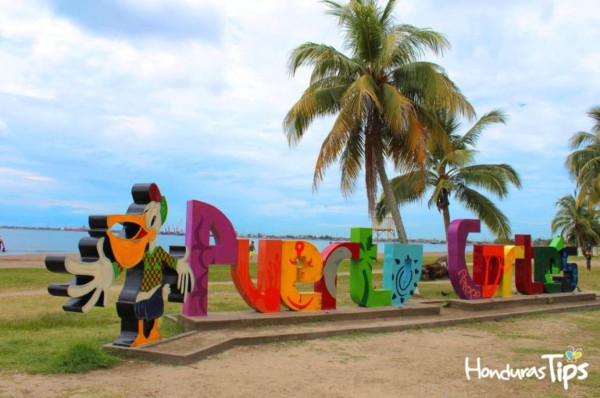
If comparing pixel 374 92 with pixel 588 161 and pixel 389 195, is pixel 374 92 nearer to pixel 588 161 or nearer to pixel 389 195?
pixel 389 195

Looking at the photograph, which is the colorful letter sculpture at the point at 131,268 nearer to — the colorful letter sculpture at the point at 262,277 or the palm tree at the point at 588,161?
the colorful letter sculpture at the point at 262,277

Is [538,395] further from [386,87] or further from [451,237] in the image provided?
[386,87]

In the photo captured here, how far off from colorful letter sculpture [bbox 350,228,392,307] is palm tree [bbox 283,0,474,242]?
3904 mm

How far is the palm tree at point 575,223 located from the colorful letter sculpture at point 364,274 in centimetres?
4263

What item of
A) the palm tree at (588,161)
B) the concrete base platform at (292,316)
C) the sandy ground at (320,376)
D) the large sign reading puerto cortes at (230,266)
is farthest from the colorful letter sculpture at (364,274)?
the palm tree at (588,161)

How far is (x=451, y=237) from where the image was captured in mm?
12766

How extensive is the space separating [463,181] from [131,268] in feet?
47.9

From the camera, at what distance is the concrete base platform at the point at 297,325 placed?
720cm

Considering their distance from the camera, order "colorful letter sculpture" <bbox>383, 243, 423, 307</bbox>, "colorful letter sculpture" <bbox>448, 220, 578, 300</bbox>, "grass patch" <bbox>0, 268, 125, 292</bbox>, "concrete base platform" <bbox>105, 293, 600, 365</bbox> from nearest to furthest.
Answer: "concrete base platform" <bbox>105, 293, 600, 365</bbox> → "colorful letter sculpture" <bbox>383, 243, 423, 307</bbox> → "colorful letter sculpture" <bbox>448, 220, 578, 300</bbox> → "grass patch" <bbox>0, 268, 125, 292</bbox>

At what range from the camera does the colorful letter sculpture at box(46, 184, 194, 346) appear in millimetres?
6734

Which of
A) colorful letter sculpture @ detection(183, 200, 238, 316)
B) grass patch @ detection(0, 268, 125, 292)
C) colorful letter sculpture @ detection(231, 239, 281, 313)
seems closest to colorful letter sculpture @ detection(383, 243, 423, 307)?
colorful letter sculpture @ detection(231, 239, 281, 313)

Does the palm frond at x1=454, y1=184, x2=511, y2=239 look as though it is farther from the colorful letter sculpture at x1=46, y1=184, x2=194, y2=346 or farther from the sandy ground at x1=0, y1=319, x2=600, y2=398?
the colorful letter sculpture at x1=46, y1=184, x2=194, y2=346

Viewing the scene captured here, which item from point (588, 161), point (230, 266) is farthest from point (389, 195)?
point (588, 161)

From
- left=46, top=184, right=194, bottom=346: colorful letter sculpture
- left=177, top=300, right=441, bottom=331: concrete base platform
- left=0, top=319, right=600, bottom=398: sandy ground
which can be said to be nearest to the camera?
left=0, top=319, right=600, bottom=398: sandy ground
